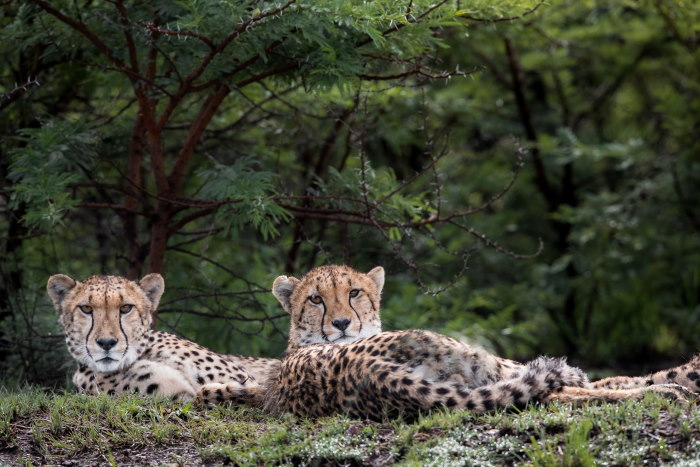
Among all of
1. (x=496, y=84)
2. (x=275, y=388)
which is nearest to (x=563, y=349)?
(x=496, y=84)

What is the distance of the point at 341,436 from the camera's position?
4500 millimetres

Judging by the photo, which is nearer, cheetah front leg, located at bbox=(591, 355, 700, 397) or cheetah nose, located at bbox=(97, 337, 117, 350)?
cheetah front leg, located at bbox=(591, 355, 700, 397)

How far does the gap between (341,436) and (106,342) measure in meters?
1.94

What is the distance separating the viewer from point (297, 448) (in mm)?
4398

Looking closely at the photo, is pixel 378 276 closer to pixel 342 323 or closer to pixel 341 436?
pixel 342 323

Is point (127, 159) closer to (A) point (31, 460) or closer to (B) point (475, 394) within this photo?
(A) point (31, 460)

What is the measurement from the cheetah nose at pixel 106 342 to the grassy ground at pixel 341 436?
555 millimetres

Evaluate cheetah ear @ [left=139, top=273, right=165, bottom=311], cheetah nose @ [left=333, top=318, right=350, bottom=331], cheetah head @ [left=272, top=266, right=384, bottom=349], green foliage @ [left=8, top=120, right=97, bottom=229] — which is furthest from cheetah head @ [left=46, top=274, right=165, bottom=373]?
cheetah nose @ [left=333, top=318, right=350, bottom=331]

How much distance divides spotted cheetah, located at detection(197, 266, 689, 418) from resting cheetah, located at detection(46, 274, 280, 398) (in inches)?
14.2

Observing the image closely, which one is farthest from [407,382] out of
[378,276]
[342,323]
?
[378,276]

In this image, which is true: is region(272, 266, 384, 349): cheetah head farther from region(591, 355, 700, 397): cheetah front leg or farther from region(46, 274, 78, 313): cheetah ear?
region(591, 355, 700, 397): cheetah front leg

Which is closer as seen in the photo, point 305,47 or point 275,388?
point 275,388

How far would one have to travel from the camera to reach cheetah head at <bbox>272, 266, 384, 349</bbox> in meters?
6.06

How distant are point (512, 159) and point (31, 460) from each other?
354 inches
